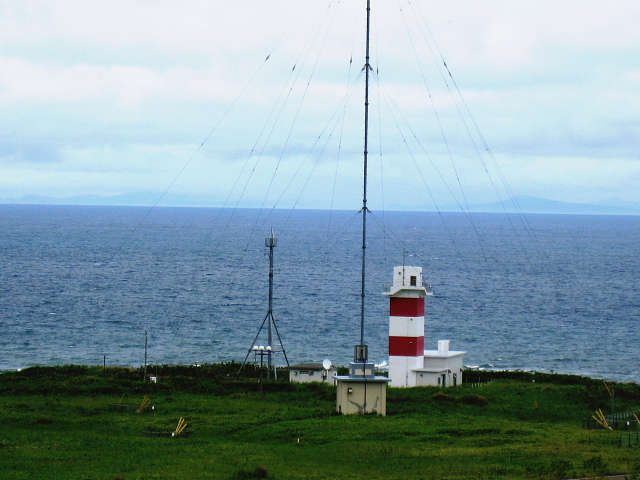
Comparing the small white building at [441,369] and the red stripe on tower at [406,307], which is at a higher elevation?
the red stripe on tower at [406,307]

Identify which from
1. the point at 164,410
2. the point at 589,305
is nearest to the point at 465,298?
the point at 589,305

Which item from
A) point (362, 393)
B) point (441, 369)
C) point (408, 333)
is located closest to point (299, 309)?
point (441, 369)

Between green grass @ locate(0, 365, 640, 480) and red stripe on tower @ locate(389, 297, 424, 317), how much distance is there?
13.9ft

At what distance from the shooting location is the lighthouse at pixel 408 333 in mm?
46969

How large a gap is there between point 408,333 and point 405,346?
25.4 inches

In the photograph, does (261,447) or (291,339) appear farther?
(291,339)

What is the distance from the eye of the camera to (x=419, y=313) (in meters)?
47.0

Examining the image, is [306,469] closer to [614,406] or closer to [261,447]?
[261,447]

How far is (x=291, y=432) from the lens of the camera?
3300cm

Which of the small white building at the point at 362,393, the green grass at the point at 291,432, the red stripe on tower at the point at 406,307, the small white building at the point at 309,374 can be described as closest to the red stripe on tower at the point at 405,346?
the red stripe on tower at the point at 406,307

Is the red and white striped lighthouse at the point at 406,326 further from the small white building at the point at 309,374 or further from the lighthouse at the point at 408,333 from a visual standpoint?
the small white building at the point at 309,374

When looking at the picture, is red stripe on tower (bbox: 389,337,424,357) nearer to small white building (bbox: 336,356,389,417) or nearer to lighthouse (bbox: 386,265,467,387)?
lighthouse (bbox: 386,265,467,387)

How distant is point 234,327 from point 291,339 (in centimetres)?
961

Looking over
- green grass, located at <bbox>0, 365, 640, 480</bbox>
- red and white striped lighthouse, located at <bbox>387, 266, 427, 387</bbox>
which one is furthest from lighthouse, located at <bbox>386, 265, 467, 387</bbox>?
green grass, located at <bbox>0, 365, 640, 480</bbox>
